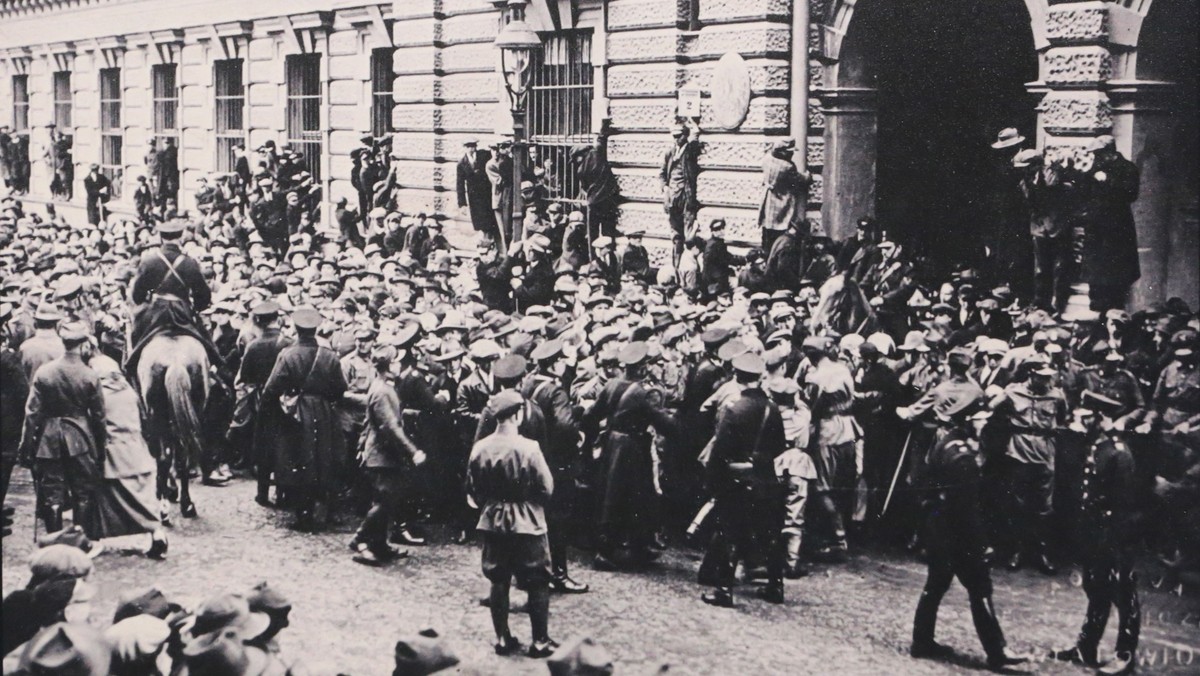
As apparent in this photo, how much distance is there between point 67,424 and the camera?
9266 millimetres

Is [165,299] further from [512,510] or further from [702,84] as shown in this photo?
[702,84]

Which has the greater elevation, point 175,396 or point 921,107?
point 921,107

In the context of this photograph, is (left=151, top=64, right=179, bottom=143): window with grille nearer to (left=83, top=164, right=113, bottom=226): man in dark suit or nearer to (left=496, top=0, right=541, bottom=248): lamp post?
(left=83, top=164, right=113, bottom=226): man in dark suit

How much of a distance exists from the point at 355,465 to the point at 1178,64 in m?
8.75

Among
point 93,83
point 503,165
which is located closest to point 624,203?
point 503,165

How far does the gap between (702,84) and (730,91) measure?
680mm

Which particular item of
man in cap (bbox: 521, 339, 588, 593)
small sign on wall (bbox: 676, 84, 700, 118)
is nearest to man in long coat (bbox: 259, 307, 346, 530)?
man in cap (bbox: 521, 339, 588, 593)

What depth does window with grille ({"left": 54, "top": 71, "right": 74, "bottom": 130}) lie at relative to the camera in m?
30.5

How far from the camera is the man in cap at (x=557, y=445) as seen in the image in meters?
9.12

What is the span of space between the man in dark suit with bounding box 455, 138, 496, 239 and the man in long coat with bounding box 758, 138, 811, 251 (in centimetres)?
561

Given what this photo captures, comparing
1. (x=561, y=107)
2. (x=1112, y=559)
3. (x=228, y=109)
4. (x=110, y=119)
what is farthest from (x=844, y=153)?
(x=110, y=119)

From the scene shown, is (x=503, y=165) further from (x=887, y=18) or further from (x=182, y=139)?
(x=182, y=139)

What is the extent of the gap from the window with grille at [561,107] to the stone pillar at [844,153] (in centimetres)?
376

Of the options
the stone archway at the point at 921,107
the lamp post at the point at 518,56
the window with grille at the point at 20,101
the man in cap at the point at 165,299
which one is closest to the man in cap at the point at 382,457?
the man in cap at the point at 165,299
